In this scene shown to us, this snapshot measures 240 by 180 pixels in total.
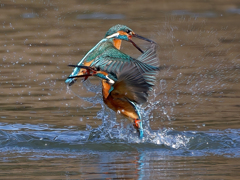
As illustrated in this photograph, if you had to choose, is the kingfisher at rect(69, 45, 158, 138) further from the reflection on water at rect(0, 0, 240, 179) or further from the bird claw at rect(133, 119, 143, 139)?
the reflection on water at rect(0, 0, 240, 179)

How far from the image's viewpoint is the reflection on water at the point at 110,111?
5.01m

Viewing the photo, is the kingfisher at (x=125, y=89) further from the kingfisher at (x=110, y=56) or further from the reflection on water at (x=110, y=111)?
the reflection on water at (x=110, y=111)

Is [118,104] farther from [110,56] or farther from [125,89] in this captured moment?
[110,56]

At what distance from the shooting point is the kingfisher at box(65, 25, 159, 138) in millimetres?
5688

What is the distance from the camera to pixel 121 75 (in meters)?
5.68

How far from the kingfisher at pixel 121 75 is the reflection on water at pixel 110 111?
348 millimetres

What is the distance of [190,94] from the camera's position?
7684 millimetres

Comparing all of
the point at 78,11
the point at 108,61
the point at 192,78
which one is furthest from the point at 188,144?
the point at 78,11

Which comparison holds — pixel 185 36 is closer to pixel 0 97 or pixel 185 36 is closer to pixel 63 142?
pixel 0 97

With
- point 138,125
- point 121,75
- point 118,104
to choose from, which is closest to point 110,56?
point 121,75

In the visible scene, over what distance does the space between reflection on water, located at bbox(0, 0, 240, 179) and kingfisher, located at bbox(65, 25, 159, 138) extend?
Result: 35 centimetres

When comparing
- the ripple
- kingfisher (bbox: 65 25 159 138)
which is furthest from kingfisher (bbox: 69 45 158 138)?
the ripple

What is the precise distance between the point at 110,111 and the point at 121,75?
958 mm

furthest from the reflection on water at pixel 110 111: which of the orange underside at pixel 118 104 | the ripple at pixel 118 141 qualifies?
the orange underside at pixel 118 104
